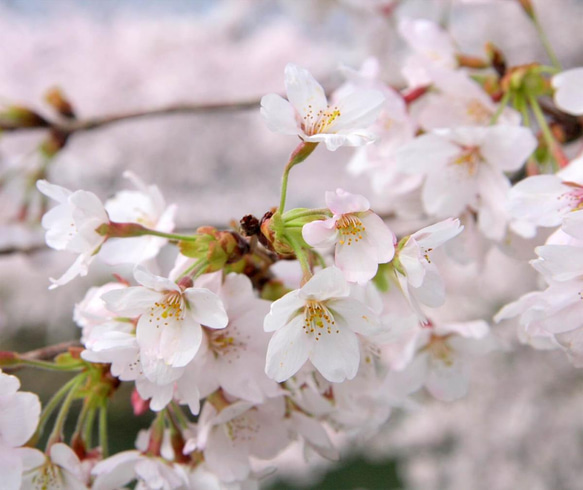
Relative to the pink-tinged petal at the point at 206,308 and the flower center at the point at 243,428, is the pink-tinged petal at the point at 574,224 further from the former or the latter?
the flower center at the point at 243,428

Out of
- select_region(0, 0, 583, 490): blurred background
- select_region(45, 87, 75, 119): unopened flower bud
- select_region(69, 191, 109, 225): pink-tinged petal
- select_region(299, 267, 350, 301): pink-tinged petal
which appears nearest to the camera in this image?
select_region(299, 267, 350, 301): pink-tinged petal

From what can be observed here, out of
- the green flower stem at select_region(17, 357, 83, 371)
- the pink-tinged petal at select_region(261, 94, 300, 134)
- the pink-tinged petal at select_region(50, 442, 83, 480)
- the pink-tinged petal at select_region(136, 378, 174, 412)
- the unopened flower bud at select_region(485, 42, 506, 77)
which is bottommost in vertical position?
the pink-tinged petal at select_region(50, 442, 83, 480)

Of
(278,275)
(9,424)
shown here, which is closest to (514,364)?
(278,275)

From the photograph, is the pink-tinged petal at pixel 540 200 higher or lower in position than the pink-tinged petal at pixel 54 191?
lower

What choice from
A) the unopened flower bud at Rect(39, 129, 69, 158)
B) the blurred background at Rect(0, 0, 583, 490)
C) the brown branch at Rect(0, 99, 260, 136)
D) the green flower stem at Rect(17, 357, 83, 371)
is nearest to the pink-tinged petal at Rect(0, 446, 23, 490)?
the green flower stem at Rect(17, 357, 83, 371)

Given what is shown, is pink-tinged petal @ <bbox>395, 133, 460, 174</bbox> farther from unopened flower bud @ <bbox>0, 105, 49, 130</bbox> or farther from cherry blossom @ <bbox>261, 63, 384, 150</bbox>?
unopened flower bud @ <bbox>0, 105, 49, 130</bbox>

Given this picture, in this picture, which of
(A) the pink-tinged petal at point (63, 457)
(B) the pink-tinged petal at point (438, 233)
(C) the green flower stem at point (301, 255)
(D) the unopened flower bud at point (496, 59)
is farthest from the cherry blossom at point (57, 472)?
(D) the unopened flower bud at point (496, 59)

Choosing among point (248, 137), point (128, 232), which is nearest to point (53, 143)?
point (128, 232)
